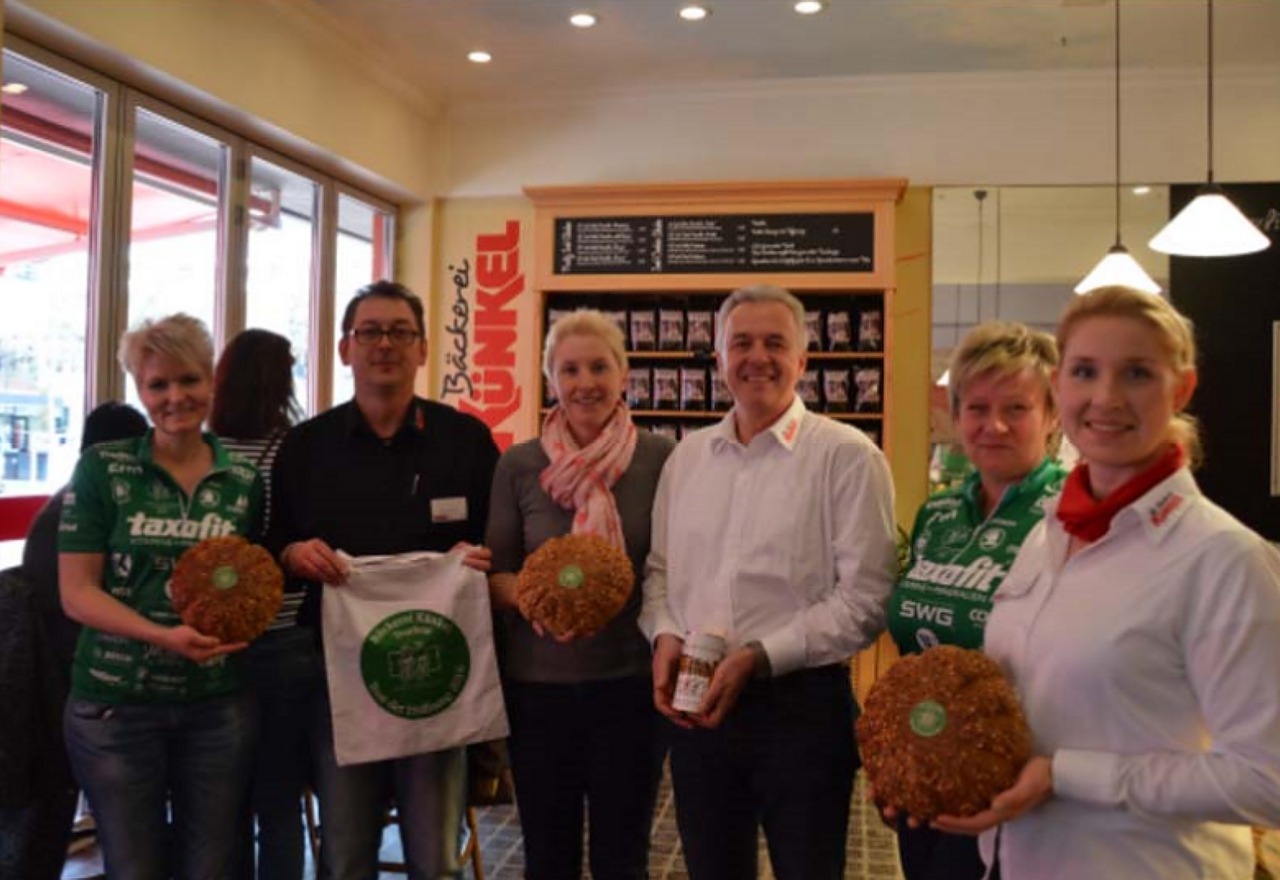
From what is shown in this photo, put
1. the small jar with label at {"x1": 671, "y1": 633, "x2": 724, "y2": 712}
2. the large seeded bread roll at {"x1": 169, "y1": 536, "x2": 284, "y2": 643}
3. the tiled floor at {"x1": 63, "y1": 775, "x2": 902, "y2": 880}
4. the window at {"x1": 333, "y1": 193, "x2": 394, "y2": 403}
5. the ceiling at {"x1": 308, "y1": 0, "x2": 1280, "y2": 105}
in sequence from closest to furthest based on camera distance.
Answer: the small jar with label at {"x1": 671, "y1": 633, "x2": 724, "y2": 712}, the large seeded bread roll at {"x1": 169, "y1": 536, "x2": 284, "y2": 643}, the tiled floor at {"x1": 63, "y1": 775, "x2": 902, "y2": 880}, the ceiling at {"x1": 308, "y1": 0, "x2": 1280, "y2": 105}, the window at {"x1": 333, "y1": 193, "x2": 394, "y2": 403}

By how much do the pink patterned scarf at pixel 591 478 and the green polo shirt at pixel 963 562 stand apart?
0.60 m

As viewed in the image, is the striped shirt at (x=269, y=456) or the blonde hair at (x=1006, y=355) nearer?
the blonde hair at (x=1006, y=355)

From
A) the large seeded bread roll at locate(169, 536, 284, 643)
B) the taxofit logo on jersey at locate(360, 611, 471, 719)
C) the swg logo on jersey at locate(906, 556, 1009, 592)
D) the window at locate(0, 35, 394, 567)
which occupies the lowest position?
the taxofit logo on jersey at locate(360, 611, 471, 719)

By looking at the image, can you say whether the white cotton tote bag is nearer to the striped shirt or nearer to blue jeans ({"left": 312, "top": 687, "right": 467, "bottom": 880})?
blue jeans ({"left": 312, "top": 687, "right": 467, "bottom": 880})

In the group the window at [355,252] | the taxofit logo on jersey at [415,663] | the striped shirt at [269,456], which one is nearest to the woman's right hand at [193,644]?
the taxofit logo on jersey at [415,663]

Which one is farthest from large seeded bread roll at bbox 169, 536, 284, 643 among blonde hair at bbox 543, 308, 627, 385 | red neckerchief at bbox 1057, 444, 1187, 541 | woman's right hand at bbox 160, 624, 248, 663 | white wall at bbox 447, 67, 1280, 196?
white wall at bbox 447, 67, 1280, 196

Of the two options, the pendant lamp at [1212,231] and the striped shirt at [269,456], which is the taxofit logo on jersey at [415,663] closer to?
the striped shirt at [269,456]

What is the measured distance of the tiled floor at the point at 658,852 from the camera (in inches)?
128

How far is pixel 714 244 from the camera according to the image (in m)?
5.49

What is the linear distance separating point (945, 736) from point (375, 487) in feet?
4.26

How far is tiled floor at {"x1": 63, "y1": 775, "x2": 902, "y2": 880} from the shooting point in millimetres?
3258

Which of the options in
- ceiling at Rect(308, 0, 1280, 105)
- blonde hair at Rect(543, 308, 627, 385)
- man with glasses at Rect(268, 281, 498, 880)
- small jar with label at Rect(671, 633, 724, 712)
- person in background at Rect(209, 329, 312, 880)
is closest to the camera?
small jar with label at Rect(671, 633, 724, 712)

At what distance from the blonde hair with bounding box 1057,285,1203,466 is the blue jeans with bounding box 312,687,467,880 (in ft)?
4.96

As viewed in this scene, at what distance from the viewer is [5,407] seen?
3.46 m
